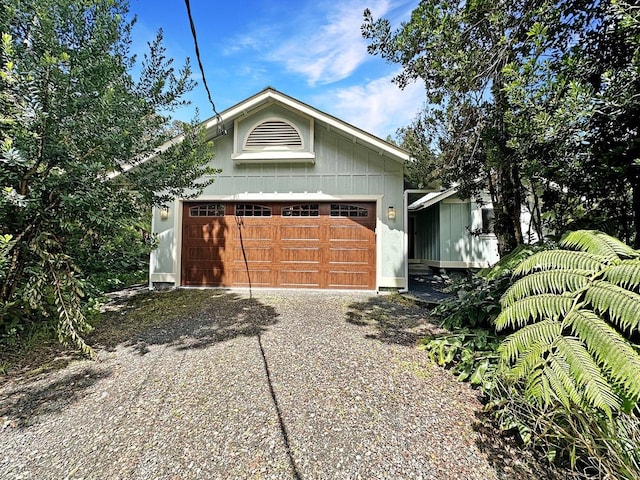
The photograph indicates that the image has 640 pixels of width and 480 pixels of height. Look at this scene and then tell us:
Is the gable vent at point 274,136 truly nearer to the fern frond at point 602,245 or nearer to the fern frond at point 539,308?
the fern frond at point 602,245

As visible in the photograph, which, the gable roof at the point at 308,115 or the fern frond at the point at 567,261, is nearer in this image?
the fern frond at the point at 567,261

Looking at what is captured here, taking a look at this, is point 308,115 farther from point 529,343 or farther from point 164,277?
point 529,343

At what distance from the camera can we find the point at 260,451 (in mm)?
2016

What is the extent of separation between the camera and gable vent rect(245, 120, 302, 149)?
23.8 ft

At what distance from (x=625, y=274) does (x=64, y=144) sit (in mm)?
5003

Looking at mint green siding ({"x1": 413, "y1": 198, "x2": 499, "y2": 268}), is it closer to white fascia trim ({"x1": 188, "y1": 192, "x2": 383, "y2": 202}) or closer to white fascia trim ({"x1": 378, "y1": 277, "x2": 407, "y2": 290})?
white fascia trim ({"x1": 378, "y1": 277, "x2": 407, "y2": 290})

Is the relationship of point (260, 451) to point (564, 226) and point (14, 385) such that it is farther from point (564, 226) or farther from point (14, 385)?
point (564, 226)

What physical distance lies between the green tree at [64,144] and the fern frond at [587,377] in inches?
165

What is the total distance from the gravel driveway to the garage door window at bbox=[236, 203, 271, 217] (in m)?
3.92

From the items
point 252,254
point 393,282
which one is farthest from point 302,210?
point 393,282

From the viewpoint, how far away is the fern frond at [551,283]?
81.5 inches

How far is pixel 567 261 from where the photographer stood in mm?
2256

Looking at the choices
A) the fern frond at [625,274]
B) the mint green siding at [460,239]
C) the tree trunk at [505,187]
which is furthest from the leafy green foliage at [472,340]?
the mint green siding at [460,239]

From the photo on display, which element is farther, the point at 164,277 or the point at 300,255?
the point at 164,277
